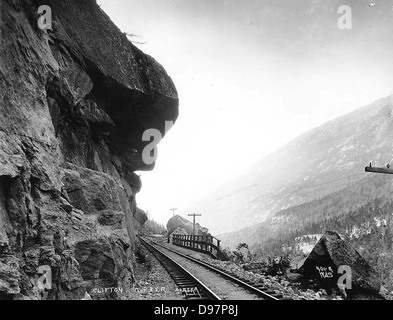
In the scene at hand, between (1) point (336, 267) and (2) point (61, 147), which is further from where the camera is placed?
(1) point (336, 267)

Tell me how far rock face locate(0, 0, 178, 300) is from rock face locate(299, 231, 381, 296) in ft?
24.5

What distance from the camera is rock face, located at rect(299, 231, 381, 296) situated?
11.3m

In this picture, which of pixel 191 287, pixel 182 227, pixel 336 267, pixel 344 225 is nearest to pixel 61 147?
pixel 191 287

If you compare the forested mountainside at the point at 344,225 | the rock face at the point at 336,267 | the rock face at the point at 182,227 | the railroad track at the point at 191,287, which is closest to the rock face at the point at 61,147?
the railroad track at the point at 191,287

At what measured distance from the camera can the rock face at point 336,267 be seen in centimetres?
1130

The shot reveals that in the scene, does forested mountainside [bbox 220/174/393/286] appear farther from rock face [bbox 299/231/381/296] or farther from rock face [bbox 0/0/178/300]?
rock face [bbox 0/0/178/300]

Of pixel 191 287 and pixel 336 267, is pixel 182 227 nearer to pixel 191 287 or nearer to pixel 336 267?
pixel 336 267

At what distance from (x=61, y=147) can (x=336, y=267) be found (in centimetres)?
1159

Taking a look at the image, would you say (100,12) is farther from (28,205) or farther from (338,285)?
(338,285)

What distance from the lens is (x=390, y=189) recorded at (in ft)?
442

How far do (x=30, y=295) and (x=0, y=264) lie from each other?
32.7 inches

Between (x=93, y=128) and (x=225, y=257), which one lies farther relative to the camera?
(x=225, y=257)

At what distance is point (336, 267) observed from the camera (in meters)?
11.6
